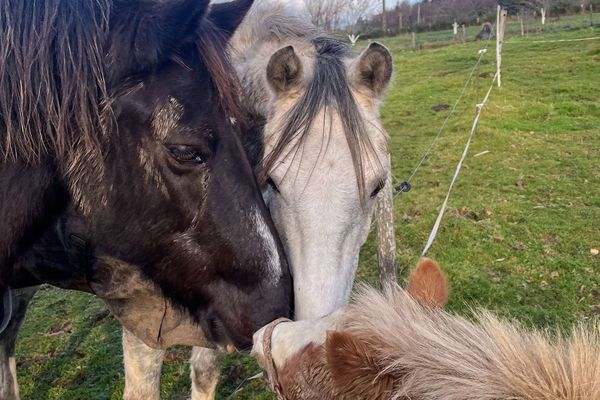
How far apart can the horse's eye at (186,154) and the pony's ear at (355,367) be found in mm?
835

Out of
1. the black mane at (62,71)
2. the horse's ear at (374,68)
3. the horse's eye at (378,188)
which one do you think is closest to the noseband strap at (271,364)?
the black mane at (62,71)

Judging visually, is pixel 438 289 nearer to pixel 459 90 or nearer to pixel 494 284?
pixel 494 284

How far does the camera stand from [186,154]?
1.54 meters

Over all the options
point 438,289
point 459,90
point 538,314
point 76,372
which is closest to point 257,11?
point 438,289

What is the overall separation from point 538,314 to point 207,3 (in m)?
3.94

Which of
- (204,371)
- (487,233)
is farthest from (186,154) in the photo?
(487,233)

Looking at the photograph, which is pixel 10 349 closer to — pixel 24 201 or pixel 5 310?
pixel 5 310

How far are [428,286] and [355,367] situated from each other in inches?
13.3

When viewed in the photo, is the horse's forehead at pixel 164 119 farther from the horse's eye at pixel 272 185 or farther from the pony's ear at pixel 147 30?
the horse's eye at pixel 272 185

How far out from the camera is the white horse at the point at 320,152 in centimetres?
186

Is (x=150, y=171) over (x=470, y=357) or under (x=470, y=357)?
over

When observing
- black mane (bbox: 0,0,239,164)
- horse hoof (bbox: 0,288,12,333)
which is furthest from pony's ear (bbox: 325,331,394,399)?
horse hoof (bbox: 0,288,12,333)

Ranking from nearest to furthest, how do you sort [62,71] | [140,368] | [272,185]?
[62,71] < [272,185] < [140,368]

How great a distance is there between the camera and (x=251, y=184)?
1677mm
